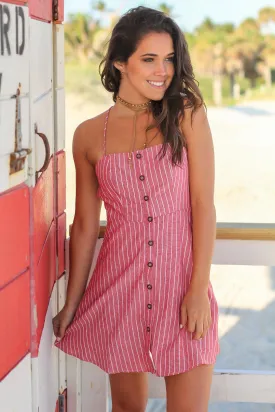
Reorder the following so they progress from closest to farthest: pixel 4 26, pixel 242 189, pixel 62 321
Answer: pixel 4 26
pixel 62 321
pixel 242 189

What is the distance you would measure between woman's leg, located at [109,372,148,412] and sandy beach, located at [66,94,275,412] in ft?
17.1

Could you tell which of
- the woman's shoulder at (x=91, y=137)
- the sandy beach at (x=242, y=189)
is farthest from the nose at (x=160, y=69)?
the sandy beach at (x=242, y=189)

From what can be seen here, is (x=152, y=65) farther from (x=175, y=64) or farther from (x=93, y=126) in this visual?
(x=93, y=126)

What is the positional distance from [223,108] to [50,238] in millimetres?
13364

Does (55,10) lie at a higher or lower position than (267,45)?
higher

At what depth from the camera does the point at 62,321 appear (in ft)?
7.32

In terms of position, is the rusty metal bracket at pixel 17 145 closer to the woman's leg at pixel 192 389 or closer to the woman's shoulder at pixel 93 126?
the woman's shoulder at pixel 93 126

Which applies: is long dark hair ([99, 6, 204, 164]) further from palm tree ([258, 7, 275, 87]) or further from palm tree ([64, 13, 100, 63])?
palm tree ([258, 7, 275, 87])

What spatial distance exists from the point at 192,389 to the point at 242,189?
12124mm

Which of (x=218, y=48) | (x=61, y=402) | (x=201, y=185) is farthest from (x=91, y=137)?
(x=218, y=48)

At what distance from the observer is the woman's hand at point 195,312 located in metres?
2.01

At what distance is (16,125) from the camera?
157cm

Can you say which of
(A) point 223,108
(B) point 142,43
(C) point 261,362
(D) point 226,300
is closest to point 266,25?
(A) point 223,108

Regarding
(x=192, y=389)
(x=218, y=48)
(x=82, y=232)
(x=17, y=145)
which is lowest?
(x=218, y=48)
